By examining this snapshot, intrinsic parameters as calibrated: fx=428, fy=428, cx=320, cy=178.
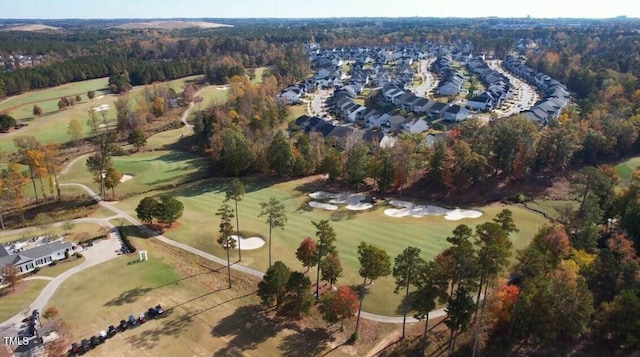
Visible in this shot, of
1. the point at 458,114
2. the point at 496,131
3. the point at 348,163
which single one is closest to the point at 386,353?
the point at 348,163

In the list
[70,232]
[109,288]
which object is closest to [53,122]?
[70,232]

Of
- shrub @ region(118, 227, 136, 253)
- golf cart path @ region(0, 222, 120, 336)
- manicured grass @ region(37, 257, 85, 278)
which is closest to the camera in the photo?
golf cart path @ region(0, 222, 120, 336)

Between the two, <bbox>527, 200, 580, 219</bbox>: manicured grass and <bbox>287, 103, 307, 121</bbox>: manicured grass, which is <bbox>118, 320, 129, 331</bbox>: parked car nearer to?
<bbox>527, 200, 580, 219</bbox>: manicured grass

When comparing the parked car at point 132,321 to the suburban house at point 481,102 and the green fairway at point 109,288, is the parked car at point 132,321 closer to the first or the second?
the green fairway at point 109,288

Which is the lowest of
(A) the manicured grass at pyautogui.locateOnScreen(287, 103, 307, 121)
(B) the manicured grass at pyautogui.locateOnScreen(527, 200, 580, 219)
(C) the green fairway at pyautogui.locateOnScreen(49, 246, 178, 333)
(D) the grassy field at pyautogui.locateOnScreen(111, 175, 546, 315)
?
(C) the green fairway at pyautogui.locateOnScreen(49, 246, 178, 333)

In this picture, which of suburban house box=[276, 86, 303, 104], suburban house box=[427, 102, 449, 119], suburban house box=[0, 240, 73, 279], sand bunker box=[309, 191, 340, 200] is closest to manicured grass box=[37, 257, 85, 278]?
suburban house box=[0, 240, 73, 279]

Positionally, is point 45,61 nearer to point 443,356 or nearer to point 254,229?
point 254,229

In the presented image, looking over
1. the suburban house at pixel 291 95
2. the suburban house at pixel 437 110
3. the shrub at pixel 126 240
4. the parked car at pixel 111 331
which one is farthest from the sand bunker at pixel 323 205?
the suburban house at pixel 291 95
